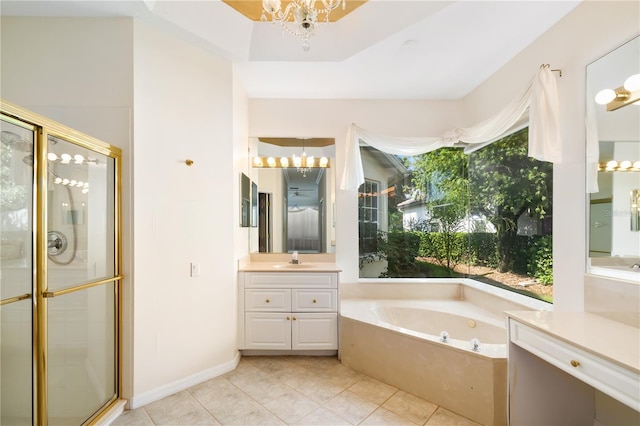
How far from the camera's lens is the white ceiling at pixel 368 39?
189 cm

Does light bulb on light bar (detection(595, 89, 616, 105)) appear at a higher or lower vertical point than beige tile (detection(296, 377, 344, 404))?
higher

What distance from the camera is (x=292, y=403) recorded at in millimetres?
1946

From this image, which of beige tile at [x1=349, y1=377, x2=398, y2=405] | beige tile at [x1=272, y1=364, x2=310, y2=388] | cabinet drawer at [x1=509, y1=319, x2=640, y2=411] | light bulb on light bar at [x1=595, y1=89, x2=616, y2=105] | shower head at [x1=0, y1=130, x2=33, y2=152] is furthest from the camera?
beige tile at [x1=272, y1=364, x2=310, y2=388]

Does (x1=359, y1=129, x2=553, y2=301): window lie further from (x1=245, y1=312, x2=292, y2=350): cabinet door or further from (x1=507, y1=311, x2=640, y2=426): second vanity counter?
(x1=245, y1=312, x2=292, y2=350): cabinet door

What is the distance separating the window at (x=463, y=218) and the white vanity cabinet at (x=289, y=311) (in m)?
0.80

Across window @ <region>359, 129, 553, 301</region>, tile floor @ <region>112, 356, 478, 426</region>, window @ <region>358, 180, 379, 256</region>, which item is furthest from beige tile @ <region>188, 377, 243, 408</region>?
window @ <region>358, 180, 379, 256</region>

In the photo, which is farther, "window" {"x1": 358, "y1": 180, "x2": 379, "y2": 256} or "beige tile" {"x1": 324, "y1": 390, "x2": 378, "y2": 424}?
"window" {"x1": 358, "y1": 180, "x2": 379, "y2": 256}

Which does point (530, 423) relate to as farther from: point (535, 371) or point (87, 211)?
point (87, 211)

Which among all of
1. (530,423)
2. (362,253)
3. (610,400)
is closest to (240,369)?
(362,253)

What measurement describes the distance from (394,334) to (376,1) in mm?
2674

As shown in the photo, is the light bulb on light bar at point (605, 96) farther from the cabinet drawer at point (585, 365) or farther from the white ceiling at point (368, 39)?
the cabinet drawer at point (585, 365)

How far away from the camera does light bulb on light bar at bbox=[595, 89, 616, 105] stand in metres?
1.63

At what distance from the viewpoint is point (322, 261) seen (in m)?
3.17

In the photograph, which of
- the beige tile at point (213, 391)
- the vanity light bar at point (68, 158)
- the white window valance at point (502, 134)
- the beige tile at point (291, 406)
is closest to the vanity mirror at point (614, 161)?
the white window valance at point (502, 134)
